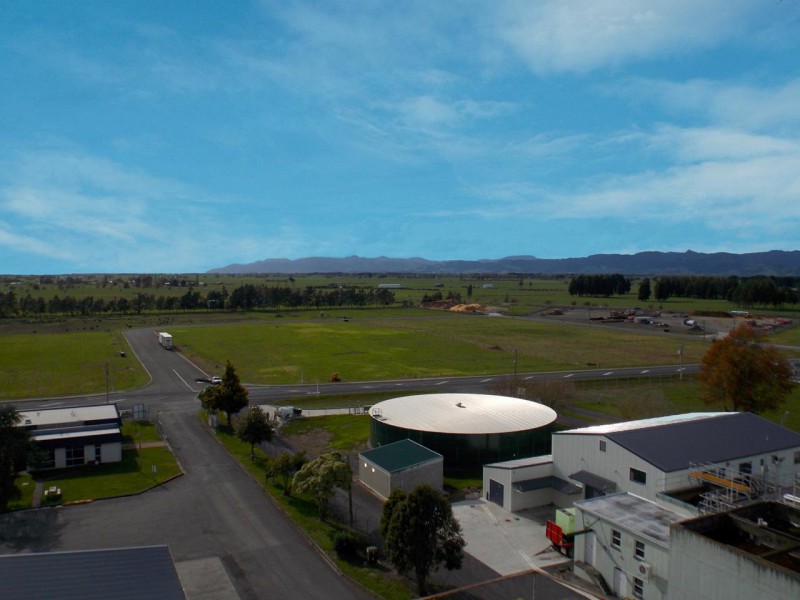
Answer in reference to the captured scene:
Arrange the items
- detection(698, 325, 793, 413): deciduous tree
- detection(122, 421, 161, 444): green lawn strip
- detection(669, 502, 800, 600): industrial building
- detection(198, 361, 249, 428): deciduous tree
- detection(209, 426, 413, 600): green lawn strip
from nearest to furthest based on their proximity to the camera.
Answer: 1. detection(669, 502, 800, 600): industrial building
2. detection(209, 426, 413, 600): green lawn strip
3. detection(122, 421, 161, 444): green lawn strip
4. detection(198, 361, 249, 428): deciduous tree
5. detection(698, 325, 793, 413): deciduous tree

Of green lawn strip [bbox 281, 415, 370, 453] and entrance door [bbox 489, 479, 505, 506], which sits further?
green lawn strip [bbox 281, 415, 370, 453]

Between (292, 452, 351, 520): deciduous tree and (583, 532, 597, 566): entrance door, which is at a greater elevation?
(292, 452, 351, 520): deciduous tree

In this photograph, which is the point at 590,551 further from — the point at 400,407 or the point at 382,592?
the point at 400,407

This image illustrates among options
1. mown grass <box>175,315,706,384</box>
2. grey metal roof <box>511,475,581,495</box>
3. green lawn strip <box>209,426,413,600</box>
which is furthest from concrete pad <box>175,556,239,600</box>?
mown grass <box>175,315,706,384</box>

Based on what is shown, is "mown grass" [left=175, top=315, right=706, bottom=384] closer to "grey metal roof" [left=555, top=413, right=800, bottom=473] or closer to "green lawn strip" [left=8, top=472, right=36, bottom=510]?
"green lawn strip" [left=8, top=472, right=36, bottom=510]

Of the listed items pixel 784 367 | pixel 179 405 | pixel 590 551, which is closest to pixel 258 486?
pixel 590 551

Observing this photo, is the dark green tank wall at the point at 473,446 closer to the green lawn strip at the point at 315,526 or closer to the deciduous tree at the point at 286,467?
the deciduous tree at the point at 286,467
